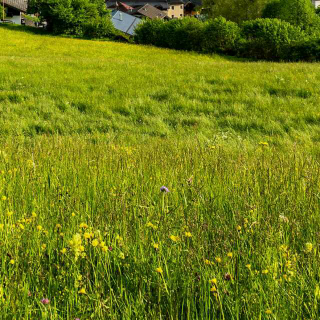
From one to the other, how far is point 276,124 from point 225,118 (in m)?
1.25

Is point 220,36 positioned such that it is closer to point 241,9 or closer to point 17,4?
point 241,9

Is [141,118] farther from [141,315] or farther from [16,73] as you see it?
[141,315]

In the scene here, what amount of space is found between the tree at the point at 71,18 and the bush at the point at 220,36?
11355 mm

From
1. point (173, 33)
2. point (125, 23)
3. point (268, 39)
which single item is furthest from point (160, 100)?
point (125, 23)

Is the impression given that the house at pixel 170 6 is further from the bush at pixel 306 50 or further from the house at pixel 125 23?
the bush at pixel 306 50

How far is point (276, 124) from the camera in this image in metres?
9.30

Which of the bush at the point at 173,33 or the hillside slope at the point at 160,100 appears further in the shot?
the bush at the point at 173,33

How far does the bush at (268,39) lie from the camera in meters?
33.0

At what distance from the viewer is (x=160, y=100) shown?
37.1 ft

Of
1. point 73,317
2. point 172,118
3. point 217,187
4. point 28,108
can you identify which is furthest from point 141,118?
point 73,317

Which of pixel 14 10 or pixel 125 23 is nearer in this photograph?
pixel 125 23

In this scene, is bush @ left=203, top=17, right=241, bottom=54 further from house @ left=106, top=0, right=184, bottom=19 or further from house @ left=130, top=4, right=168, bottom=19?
house @ left=106, top=0, right=184, bottom=19

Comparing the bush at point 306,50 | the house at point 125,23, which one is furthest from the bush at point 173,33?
the bush at point 306,50

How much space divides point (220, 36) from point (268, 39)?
4.10m
